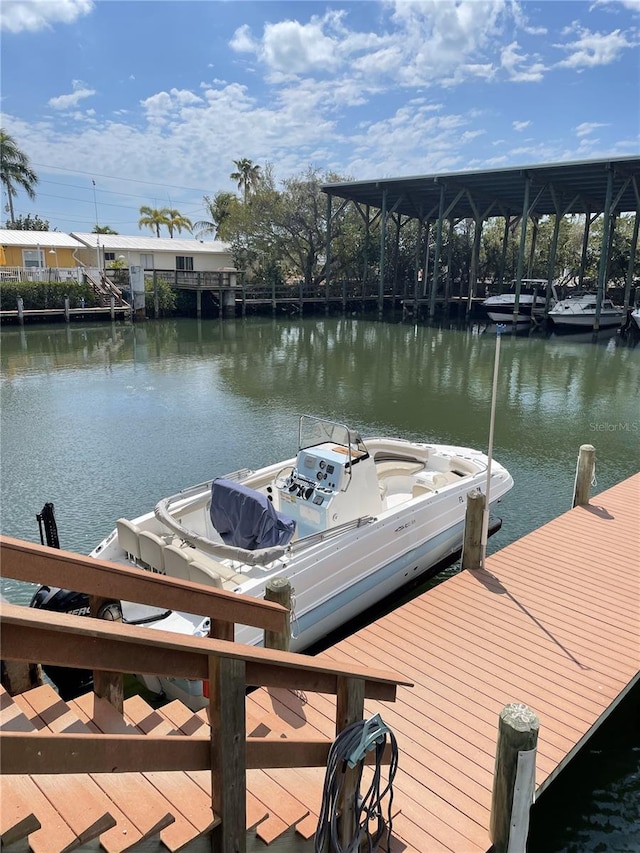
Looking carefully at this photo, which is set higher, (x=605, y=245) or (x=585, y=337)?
(x=605, y=245)

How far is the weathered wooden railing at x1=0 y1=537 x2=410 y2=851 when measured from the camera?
1.72m

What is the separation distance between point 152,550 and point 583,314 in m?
33.9

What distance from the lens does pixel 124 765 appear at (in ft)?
6.51

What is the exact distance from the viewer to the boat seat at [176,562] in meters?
5.78

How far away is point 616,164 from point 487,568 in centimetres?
3000

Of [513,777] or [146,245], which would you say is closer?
[513,777]

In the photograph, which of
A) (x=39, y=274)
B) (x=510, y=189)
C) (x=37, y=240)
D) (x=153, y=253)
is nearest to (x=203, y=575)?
(x=39, y=274)

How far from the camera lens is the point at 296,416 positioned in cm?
1669

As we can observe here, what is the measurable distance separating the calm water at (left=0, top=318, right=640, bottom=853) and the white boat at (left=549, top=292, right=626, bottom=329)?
3.31 m

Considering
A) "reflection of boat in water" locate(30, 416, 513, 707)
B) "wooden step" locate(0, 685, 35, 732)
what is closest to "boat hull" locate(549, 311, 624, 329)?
"reflection of boat in water" locate(30, 416, 513, 707)

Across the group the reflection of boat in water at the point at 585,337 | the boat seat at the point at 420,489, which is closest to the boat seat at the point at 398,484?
the boat seat at the point at 420,489

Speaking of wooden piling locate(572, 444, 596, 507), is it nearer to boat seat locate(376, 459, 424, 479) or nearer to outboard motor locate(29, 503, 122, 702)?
boat seat locate(376, 459, 424, 479)

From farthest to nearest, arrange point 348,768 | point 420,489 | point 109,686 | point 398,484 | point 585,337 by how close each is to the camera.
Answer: point 585,337, point 398,484, point 420,489, point 109,686, point 348,768

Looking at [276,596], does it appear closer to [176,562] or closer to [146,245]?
[176,562]
